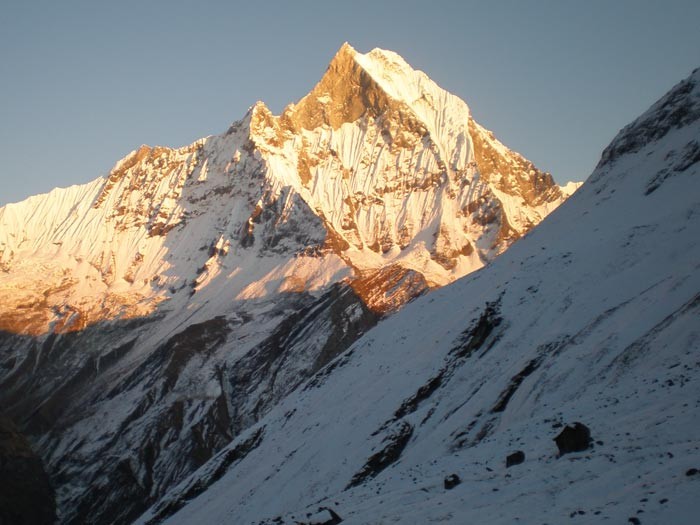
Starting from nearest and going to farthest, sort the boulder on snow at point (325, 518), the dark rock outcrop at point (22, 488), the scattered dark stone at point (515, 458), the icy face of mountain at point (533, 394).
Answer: the icy face of mountain at point (533, 394), the boulder on snow at point (325, 518), the scattered dark stone at point (515, 458), the dark rock outcrop at point (22, 488)

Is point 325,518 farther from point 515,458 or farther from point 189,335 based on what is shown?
point 189,335

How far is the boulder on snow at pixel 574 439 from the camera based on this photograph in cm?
2461

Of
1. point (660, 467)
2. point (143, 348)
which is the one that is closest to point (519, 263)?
point (660, 467)

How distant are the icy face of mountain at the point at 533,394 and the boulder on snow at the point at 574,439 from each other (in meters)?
0.11

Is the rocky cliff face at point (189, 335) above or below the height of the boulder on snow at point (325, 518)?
above

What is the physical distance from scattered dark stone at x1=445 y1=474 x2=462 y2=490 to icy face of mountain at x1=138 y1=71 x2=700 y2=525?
5 cm

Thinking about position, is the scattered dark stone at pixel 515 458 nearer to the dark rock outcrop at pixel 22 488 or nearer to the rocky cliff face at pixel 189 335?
the rocky cliff face at pixel 189 335

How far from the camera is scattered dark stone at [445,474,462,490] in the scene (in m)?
25.6

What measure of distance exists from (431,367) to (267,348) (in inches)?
3076

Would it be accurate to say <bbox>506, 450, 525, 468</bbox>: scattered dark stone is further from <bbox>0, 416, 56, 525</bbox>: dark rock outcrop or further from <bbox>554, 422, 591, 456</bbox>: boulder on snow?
<bbox>0, 416, 56, 525</bbox>: dark rock outcrop

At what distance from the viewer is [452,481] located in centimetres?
2567

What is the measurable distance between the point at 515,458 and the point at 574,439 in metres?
2.53

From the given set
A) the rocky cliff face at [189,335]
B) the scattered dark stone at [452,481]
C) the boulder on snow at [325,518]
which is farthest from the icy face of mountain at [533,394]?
the rocky cliff face at [189,335]

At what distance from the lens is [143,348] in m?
155
